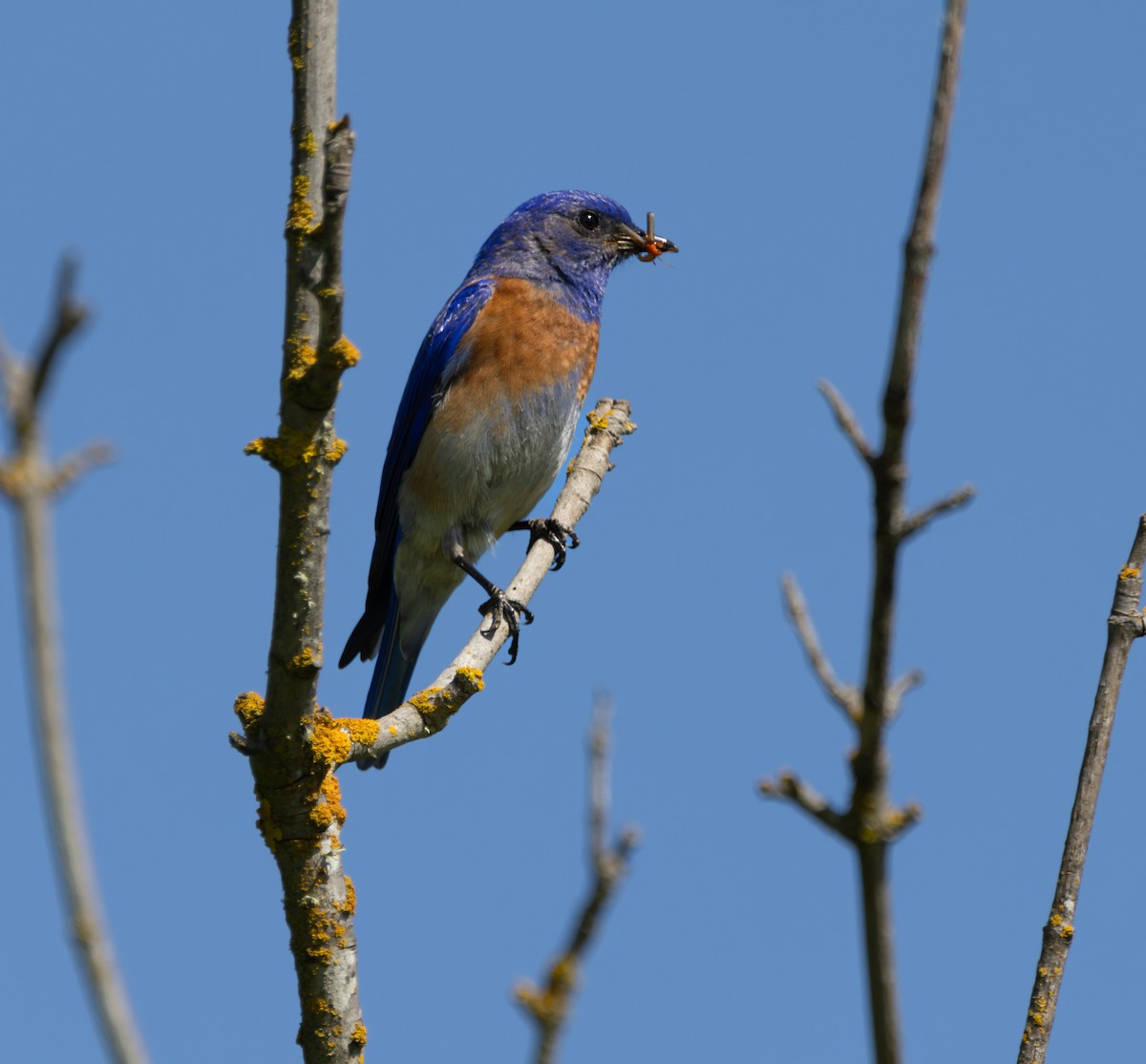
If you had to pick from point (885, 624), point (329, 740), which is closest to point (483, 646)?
point (329, 740)

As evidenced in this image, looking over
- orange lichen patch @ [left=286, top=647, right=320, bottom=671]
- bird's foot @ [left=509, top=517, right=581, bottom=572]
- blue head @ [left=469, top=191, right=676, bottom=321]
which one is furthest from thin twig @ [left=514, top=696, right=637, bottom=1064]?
blue head @ [left=469, top=191, right=676, bottom=321]

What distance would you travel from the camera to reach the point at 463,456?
6.64 m

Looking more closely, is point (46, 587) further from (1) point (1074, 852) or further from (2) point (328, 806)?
(2) point (328, 806)

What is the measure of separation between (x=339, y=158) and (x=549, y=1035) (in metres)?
1.95

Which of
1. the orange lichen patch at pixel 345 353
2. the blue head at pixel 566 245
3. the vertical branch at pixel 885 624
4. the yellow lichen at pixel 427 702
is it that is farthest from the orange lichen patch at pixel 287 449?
the blue head at pixel 566 245

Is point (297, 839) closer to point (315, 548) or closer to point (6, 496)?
point (315, 548)

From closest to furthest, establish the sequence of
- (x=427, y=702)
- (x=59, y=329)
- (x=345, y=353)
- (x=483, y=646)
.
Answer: (x=59, y=329)
(x=345, y=353)
(x=427, y=702)
(x=483, y=646)

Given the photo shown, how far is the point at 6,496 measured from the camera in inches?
50.6

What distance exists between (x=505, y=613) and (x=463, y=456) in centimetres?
127

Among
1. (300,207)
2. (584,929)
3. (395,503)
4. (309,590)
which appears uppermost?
(395,503)

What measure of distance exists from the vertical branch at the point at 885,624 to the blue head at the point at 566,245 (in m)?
5.69

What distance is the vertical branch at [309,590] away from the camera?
11.0 ft

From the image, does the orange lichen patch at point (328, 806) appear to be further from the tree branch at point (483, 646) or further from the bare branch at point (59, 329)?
the bare branch at point (59, 329)

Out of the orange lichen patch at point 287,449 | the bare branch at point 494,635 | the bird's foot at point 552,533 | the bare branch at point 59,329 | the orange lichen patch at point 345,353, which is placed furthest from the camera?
the bird's foot at point 552,533
